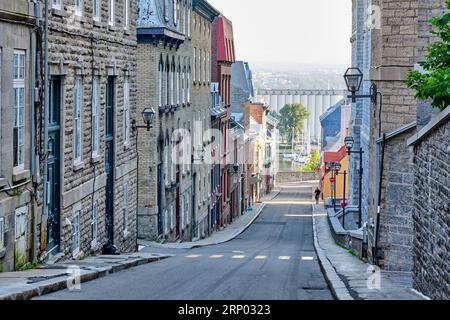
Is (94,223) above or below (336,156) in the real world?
above

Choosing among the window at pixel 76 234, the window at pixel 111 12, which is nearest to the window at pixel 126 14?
the window at pixel 111 12

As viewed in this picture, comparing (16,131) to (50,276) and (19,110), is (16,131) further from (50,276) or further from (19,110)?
(50,276)

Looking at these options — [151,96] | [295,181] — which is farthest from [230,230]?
[295,181]

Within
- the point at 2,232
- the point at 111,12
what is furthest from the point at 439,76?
the point at 111,12

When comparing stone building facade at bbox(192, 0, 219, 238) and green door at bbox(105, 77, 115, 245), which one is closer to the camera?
green door at bbox(105, 77, 115, 245)

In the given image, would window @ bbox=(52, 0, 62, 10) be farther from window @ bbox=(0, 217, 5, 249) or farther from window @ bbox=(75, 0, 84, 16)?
window @ bbox=(0, 217, 5, 249)

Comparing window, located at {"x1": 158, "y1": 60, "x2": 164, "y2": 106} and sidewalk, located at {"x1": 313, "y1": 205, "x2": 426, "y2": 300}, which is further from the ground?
window, located at {"x1": 158, "y1": 60, "x2": 164, "y2": 106}

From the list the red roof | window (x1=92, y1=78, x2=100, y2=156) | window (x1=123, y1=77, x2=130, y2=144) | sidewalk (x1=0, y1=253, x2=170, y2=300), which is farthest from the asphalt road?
the red roof

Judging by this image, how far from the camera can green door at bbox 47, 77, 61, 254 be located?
21.2 m

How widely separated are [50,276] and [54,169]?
5.38m

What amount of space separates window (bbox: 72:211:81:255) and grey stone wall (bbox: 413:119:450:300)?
8285 mm

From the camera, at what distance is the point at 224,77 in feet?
228

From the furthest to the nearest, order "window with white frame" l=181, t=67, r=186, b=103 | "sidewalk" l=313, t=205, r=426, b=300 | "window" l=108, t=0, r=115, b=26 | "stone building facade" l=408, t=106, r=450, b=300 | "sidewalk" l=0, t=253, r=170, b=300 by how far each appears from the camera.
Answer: "window with white frame" l=181, t=67, r=186, b=103 < "window" l=108, t=0, r=115, b=26 < "sidewalk" l=313, t=205, r=426, b=300 < "stone building facade" l=408, t=106, r=450, b=300 < "sidewalk" l=0, t=253, r=170, b=300
